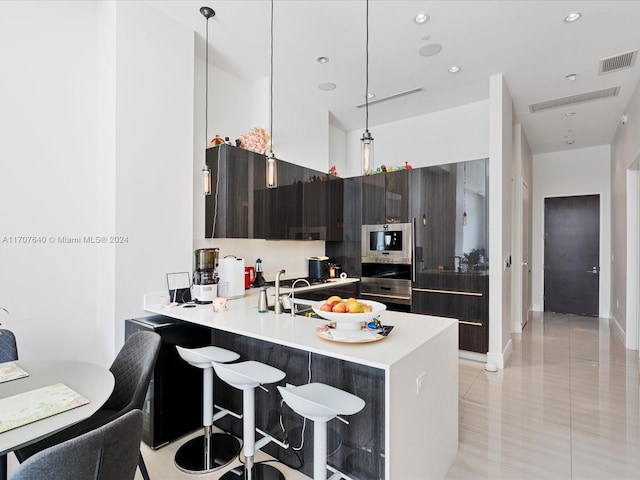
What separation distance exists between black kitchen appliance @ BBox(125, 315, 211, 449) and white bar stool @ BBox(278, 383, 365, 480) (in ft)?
3.79

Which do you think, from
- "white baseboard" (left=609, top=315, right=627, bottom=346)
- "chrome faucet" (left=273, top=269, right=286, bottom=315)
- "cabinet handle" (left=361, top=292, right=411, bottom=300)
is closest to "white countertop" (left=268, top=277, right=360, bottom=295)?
"cabinet handle" (left=361, top=292, right=411, bottom=300)

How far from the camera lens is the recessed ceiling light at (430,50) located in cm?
332

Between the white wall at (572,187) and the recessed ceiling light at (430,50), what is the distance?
17.0 feet

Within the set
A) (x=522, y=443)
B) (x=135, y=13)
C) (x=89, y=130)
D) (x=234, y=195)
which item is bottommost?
(x=522, y=443)

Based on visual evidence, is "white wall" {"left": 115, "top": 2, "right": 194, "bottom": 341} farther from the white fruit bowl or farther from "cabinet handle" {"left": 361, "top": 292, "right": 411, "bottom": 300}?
"cabinet handle" {"left": 361, "top": 292, "right": 411, "bottom": 300}

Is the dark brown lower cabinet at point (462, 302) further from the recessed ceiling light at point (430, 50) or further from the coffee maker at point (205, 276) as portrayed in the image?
the coffee maker at point (205, 276)

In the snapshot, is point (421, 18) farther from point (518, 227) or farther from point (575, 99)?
point (518, 227)

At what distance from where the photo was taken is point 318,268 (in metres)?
4.60

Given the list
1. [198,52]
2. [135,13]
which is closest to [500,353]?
[198,52]

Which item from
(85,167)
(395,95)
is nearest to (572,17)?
(395,95)

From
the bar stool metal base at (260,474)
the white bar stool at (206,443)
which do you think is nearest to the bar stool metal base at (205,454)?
the white bar stool at (206,443)

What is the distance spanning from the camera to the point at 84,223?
2652mm

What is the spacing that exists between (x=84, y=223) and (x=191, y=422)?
5.63 ft

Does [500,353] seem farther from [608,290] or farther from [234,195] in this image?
[608,290]
